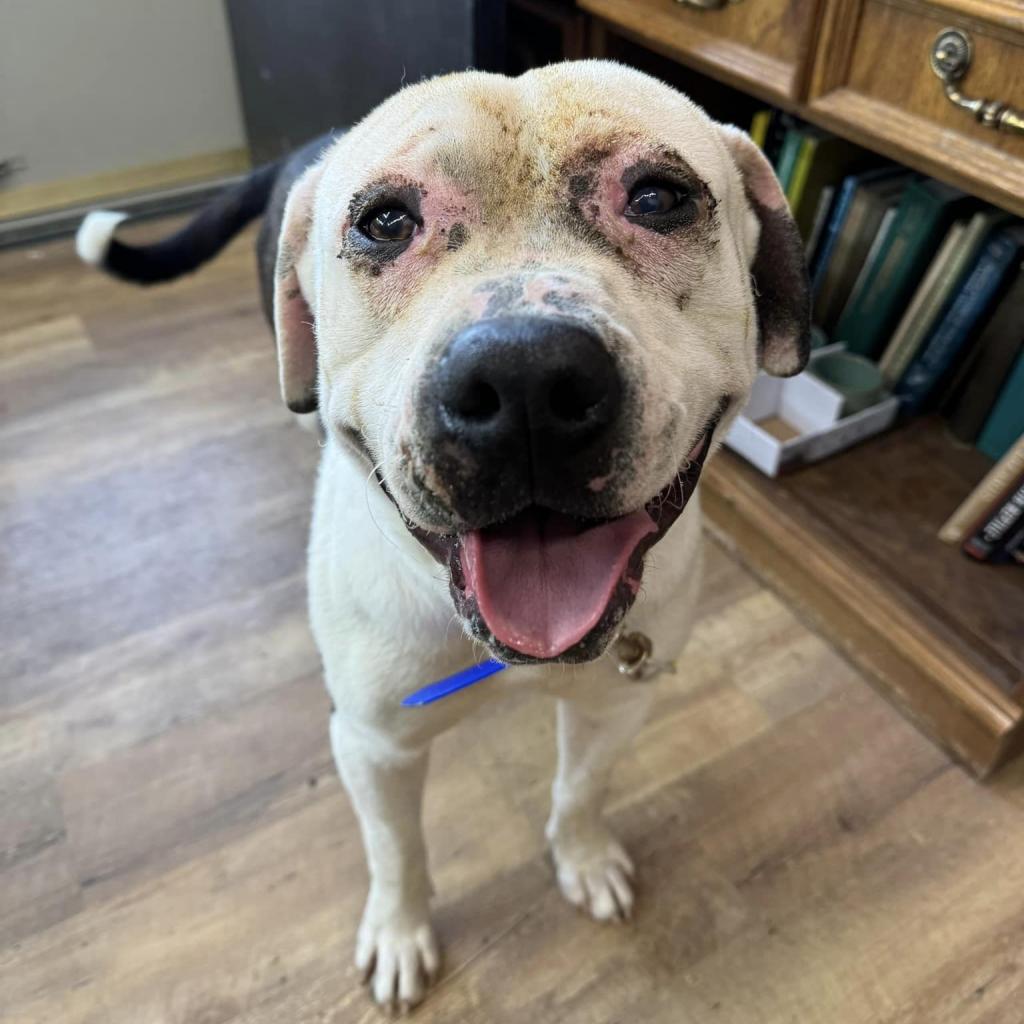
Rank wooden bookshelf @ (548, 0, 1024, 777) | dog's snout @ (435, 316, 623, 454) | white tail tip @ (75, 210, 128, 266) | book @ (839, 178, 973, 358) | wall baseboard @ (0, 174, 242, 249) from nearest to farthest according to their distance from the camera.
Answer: dog's snout @ (435, 316, 623, 454) → wooden bookshelf @ (548, 0, 1024, 777) → white tail tip @ (75, 210, 128, 266) → book @ (839, 178, 973, 358) → wall baseboard @ (0, 174, 242, 249)

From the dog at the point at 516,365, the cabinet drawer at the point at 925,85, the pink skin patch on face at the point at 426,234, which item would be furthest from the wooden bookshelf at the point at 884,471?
the pink skin patch on face at the point at 426,234

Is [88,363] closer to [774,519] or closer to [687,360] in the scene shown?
[774,519]

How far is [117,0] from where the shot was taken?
113 inches

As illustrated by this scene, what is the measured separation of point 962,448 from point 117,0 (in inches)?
111

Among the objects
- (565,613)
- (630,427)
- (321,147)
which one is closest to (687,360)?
(630,427)

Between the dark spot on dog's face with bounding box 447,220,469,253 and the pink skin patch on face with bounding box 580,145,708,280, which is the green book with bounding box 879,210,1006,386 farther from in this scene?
the dark spot on dog's face with bounding box 447,220,469,253

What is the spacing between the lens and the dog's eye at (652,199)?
2.87 ft

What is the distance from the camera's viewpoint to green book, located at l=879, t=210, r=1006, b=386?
68.5 inches

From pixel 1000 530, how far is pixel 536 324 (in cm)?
136

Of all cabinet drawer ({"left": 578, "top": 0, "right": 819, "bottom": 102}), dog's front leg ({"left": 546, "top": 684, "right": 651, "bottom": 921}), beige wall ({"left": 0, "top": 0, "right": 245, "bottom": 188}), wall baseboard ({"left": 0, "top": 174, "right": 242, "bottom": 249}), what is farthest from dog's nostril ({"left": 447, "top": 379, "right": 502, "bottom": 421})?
beige wall ({"left": 0, "top": 0, "right": 245, "bottom": 188})

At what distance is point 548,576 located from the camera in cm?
88

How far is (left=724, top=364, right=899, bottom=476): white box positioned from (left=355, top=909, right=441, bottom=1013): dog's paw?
115cm

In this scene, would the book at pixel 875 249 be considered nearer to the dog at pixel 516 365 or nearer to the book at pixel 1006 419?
the book at pixel 1006 419

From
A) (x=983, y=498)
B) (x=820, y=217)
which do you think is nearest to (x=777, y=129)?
(x=820, y=217)
